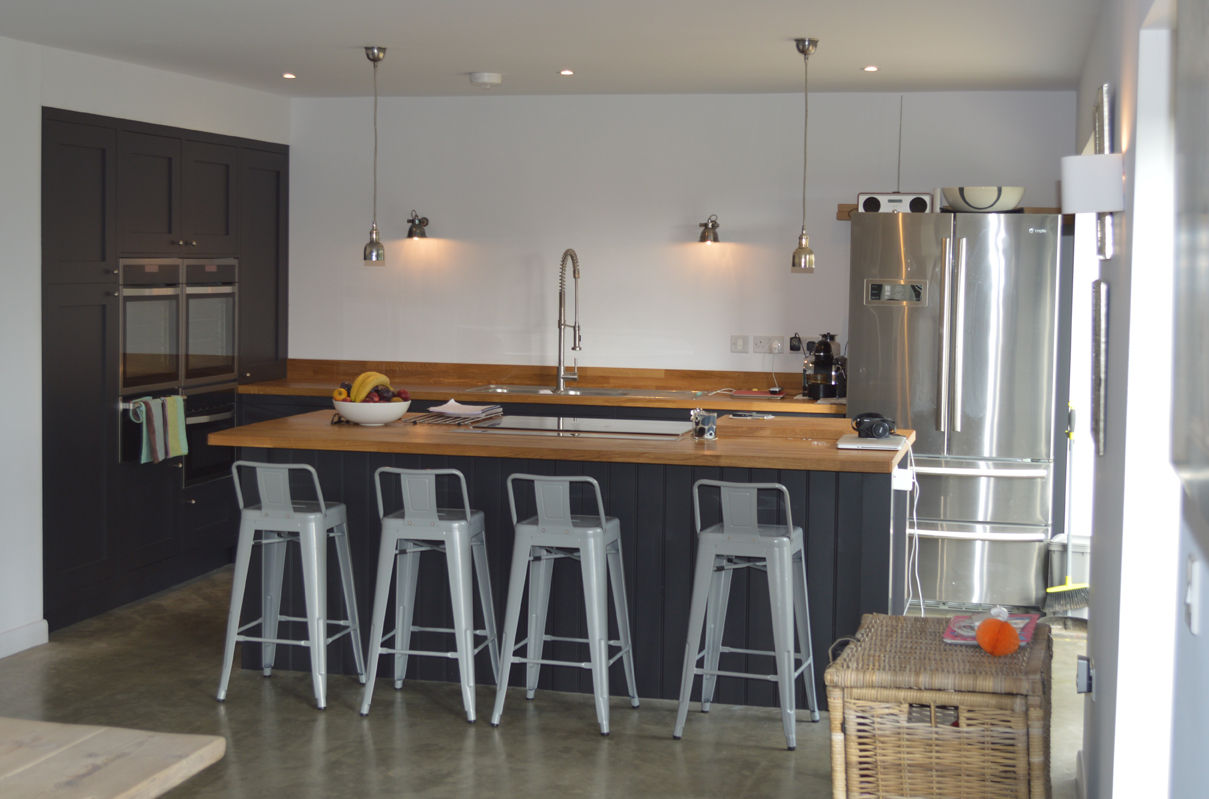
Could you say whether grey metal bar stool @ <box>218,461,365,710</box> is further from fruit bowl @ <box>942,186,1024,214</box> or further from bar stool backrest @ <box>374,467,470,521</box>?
fruit bowl @ <box>942,186,1024,214</box>

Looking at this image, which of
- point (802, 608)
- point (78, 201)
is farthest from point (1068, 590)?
point (78, 201)

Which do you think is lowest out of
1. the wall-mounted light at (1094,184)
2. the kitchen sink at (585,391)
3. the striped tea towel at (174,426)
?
the striped tea towel at (174,426)

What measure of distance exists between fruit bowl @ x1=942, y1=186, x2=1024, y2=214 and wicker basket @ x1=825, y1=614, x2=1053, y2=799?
319cm

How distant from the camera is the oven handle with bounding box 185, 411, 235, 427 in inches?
253

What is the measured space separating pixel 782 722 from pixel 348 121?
455 centimetres

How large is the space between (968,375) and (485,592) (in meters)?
2.67

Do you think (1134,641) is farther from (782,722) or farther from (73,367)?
(73,367)

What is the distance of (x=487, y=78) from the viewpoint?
624cm

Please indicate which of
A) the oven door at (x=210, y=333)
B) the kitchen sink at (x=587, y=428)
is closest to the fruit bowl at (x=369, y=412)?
the kitchen sink at (x=587, y=428)

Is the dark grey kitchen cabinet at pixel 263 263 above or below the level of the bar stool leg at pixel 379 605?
above

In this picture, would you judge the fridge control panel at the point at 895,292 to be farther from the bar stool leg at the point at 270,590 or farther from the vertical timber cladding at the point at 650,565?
the bar stool leg at the point at 270,590

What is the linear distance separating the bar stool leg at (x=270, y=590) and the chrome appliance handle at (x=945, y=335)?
3.06m

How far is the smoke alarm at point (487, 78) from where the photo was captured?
6227 mm

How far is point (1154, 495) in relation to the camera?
8.43ft
